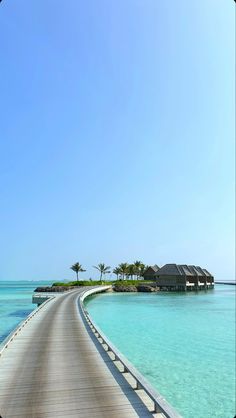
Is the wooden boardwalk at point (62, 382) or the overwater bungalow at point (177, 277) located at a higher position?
the wooden boardwalk at point (62, 382)

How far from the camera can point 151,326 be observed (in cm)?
3450

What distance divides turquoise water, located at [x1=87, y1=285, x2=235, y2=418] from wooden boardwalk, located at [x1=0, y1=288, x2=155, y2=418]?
4.29 m

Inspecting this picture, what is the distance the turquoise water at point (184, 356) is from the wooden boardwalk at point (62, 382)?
4289mm

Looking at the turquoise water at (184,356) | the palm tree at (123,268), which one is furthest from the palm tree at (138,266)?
the turquoise water at (184,356)

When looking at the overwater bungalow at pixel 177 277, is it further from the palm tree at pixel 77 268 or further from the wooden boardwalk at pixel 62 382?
the wooden boardwalk at pixel 62 382

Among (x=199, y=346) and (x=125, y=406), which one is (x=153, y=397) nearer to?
(x=125, y=406)

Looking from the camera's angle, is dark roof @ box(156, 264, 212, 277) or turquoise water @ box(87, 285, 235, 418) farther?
dark roof @ box(156, 264, 212, 277)

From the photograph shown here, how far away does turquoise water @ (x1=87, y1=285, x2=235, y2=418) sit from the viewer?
15436mm

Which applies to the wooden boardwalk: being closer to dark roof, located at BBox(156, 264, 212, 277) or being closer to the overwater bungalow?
the overwater bungalow

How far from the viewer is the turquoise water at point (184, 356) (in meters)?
15.4

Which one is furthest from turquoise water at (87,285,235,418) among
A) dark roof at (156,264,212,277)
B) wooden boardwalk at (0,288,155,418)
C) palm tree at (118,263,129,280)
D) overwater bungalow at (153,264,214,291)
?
palm tree at (118,263,129,280)

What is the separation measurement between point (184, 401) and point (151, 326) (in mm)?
19736

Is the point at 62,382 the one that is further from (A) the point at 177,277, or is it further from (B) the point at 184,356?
(A) the point at 177,277

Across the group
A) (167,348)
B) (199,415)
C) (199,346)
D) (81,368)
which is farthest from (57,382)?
(199,346)
